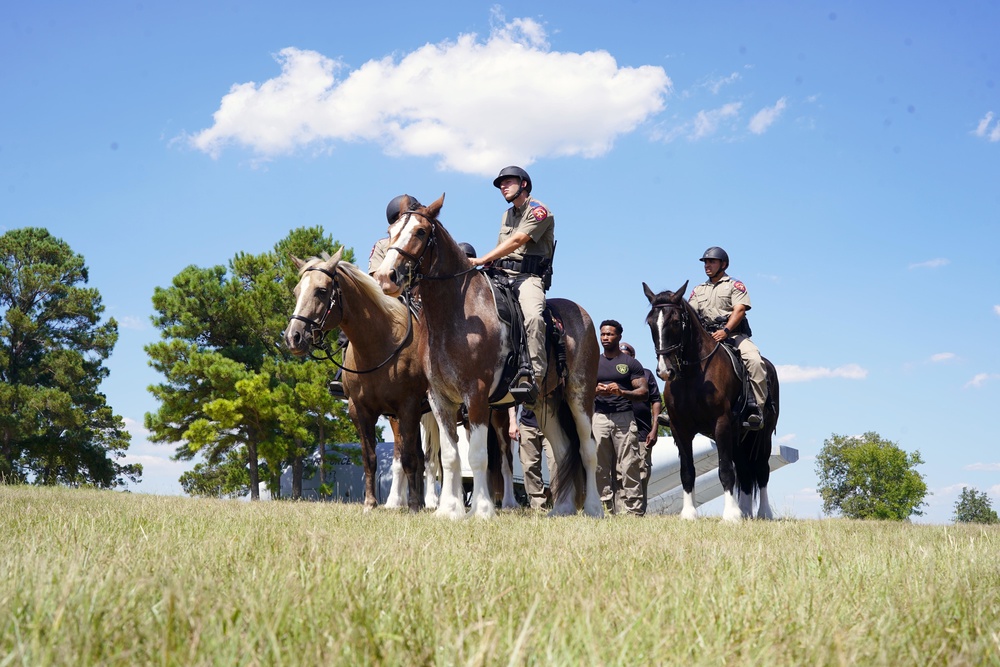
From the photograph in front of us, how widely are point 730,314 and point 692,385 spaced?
144cm

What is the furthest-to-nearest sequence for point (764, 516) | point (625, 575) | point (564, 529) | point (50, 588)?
point (764, 516) < point (564, 529) < point (625, 575) < point (50, 588)

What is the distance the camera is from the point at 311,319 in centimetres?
922

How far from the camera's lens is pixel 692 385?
10414 millimetres

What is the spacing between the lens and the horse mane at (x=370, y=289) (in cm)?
980

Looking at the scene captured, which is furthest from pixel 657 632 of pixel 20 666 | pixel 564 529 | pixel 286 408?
pixel 286 408

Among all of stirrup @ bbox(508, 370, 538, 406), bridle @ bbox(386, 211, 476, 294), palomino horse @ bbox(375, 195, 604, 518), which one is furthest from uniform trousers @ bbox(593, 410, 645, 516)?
bridle @ bbox(386, 211, 476, 294)

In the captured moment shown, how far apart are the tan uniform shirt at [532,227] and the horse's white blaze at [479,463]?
2.22 metres

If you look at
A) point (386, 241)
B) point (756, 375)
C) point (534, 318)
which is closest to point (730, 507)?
point (756, 375)

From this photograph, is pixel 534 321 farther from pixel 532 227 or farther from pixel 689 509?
pixel 689 509

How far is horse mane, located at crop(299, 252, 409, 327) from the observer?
980cm

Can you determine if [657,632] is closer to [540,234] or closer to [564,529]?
[564,529]

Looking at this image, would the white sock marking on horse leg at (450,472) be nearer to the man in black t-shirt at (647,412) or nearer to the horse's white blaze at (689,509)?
the horse's white blaze at (689,509)

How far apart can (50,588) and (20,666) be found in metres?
0.83

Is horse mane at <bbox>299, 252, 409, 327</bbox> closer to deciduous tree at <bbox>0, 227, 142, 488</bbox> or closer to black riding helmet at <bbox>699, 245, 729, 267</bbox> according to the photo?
black riding helmet at <bbox>699, 245, 729, 267</bbox>
